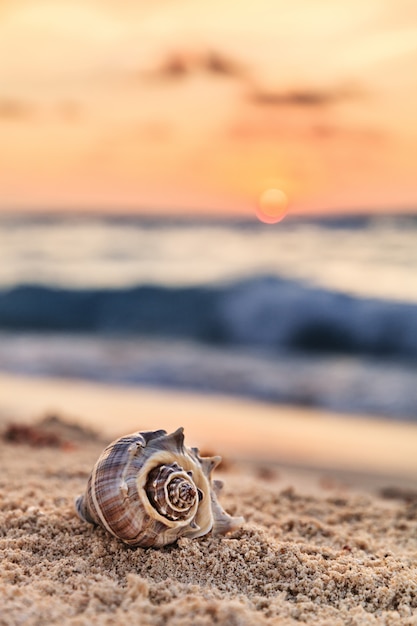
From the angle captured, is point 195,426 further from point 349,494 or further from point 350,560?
point 350,560

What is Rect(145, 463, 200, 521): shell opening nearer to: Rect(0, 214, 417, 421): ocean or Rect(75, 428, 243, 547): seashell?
Rect(75, 428, 243, 547): seashell

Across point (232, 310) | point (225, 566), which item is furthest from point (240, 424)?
point (232, 310)

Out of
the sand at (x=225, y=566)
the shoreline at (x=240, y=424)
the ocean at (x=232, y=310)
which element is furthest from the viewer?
the ocean at (x=232, y=310)

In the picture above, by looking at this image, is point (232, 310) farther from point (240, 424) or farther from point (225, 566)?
point (225, 566)

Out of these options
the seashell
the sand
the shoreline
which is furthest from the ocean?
the seashell

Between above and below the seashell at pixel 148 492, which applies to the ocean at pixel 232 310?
above

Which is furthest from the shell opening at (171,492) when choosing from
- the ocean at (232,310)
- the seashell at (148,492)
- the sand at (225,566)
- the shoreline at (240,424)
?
the ocean at (232,310)

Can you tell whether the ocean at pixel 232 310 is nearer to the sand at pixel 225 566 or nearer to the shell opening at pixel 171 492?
the sand at pixel 225 566

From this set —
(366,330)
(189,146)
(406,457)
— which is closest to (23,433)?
(406,457)
